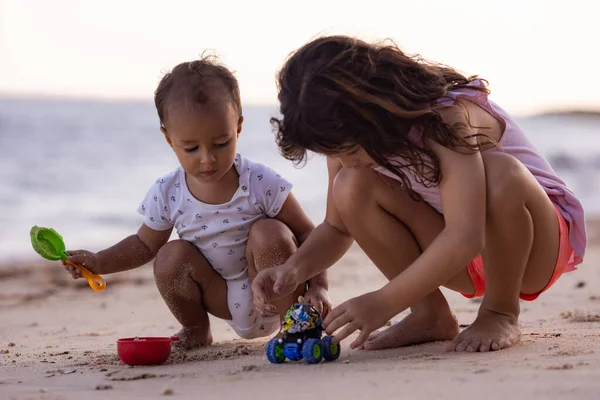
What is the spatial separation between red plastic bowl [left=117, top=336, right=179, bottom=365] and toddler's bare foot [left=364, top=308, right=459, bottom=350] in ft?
2.08

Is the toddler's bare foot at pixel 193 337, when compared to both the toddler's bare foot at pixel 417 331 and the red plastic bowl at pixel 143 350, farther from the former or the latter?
the toddler's bare foot at pixel 417 331

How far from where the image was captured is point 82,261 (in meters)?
→ 2.89

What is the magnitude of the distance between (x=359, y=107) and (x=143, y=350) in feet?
3.22

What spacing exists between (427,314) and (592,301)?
62.4 inches

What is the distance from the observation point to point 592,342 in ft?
8.16

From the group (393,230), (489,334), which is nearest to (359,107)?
(393,230)

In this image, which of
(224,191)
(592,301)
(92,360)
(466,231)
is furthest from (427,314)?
(592,301)

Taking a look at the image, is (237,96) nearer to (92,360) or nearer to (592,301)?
(92,360)

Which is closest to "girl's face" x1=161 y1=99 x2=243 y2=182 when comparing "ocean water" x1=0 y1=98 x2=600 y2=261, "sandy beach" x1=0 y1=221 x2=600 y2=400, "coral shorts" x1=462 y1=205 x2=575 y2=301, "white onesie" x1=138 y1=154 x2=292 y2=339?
"white onesie" x1=138 y1=154 x2=292 y2=339

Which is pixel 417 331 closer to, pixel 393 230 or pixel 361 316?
pixel 393 230

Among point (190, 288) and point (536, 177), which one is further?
point (190, 288)

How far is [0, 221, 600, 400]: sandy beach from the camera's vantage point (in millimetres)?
1858

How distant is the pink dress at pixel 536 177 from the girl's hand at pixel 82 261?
114cm

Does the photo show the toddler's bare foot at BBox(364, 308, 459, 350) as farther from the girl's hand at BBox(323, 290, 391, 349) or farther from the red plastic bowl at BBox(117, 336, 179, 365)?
the red plastic bowl at BBox(117, 336, 179, 365)
